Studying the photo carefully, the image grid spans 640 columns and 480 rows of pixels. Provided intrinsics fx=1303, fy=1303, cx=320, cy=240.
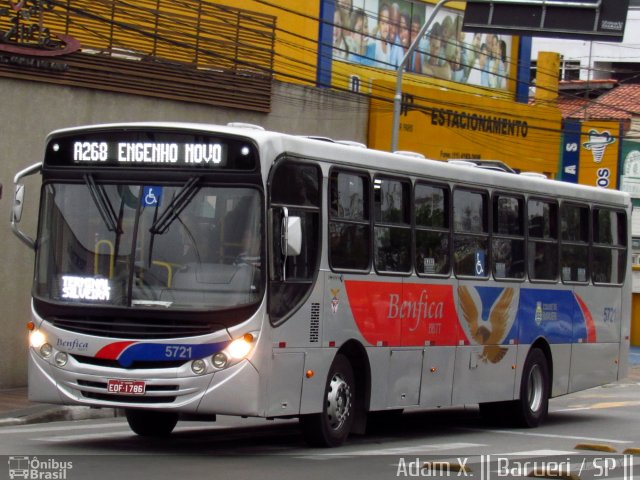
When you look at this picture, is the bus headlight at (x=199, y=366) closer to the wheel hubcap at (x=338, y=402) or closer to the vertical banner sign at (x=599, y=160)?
the wheel hubcap at (x=338, y=402)

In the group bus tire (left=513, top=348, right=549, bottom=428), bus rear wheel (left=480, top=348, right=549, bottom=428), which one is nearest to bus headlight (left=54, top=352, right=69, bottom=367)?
bus rear wheel (left=480, top=348, right=549, bottom=428)

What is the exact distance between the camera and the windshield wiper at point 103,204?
39.9 feet

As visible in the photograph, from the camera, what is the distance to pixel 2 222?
800 inches

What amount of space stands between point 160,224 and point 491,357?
19.2 feet

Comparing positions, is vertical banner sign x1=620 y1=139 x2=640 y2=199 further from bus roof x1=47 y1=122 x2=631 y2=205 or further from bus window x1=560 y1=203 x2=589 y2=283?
bus window x1=560 y1=203 x2=589 y2=283

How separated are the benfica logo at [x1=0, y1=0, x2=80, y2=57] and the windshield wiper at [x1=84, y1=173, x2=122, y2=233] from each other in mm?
8275

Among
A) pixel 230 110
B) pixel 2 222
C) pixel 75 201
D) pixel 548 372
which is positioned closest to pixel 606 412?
pixel 548 372

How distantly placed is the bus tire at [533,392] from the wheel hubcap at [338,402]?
14.2 feet

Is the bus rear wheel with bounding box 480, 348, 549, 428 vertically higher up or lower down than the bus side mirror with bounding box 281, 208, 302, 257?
lower down

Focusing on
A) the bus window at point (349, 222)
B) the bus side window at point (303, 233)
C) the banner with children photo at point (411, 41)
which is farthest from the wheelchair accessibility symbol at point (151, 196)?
the banner with children photo at point (411, 41)

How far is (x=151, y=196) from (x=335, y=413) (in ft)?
9.76

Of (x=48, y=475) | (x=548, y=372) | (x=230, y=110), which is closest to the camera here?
(x=48, y=475)

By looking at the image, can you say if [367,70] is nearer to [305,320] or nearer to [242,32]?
[242,32]

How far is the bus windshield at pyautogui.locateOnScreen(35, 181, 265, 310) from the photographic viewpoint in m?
11.9
